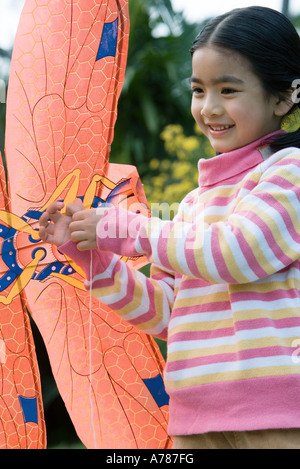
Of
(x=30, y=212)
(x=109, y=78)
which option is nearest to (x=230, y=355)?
(x=30, y=212)

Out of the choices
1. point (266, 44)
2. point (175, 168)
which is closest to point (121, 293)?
point (266, 44)

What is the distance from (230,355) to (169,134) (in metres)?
1.15

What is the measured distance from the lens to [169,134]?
201 centimetres

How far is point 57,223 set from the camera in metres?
1.04

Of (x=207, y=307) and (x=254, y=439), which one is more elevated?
(x=207, y=307)

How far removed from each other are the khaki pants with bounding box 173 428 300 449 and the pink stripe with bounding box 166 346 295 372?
0.11m

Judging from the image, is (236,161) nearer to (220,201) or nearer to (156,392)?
(220,201)

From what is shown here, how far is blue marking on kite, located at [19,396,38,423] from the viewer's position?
122 centimetres

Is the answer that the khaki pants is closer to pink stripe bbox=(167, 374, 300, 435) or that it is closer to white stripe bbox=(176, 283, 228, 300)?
pink stripe bbox=(167, 374, 300, 435)

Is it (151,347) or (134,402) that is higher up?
(151,347)

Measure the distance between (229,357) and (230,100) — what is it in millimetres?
408

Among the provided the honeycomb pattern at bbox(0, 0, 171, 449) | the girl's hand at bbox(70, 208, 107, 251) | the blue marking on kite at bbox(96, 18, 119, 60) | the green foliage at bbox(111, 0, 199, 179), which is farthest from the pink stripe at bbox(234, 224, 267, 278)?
the green foliage at bbox(111, 0, 199, 179)

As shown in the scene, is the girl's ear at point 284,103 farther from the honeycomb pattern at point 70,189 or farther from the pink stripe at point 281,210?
the honeycomb pattern at point 70,189
